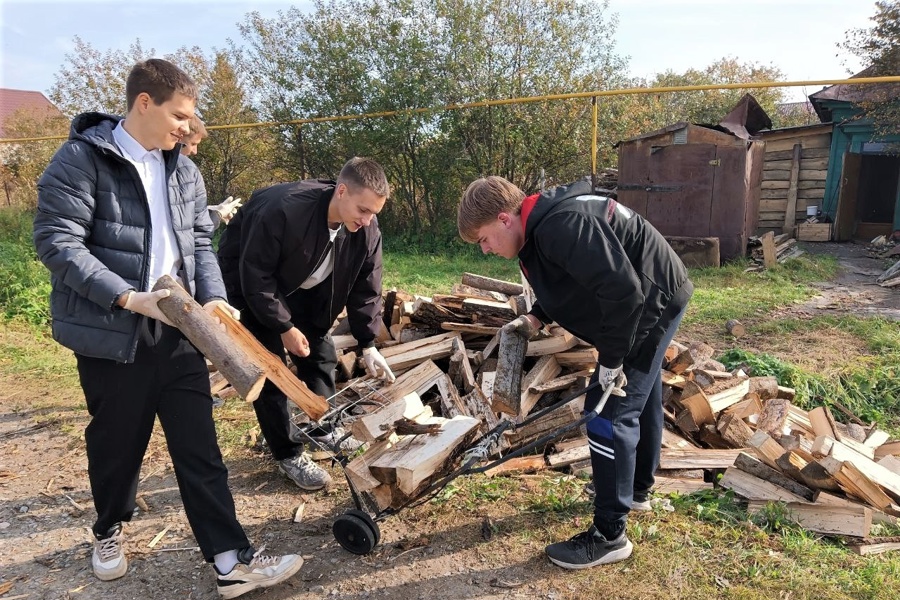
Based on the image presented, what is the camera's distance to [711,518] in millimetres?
3096

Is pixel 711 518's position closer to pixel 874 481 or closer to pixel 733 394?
pixel 874 481

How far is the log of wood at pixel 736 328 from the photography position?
6.23m

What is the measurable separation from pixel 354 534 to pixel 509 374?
1.48m

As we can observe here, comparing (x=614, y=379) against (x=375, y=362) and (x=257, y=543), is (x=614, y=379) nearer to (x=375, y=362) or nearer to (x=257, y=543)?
(x=375, y=362)

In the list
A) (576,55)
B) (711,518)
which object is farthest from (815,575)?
(576,55)

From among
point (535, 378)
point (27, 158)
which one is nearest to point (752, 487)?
point (535, 378)

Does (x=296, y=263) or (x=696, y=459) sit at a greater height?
(x=296, y=263)

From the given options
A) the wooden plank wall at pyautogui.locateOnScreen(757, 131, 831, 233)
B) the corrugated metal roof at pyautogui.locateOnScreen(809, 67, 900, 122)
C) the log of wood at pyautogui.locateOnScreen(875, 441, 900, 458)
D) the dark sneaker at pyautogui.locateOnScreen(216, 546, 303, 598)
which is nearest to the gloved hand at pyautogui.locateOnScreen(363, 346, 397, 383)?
the dark sneaker at pyautogui.locateOnScreen(216, 546, 303, 598)

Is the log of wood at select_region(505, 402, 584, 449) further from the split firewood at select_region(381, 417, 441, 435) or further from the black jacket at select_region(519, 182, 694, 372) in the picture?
the black jacket at select_region(519, 182, 694, 372)

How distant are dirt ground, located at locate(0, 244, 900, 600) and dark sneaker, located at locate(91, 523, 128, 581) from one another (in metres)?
0.05

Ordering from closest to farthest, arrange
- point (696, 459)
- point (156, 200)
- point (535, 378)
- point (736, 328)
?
point (156, 200), point (696, 459), point (535, 378), point (736, 328)

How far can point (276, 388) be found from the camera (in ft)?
11.1

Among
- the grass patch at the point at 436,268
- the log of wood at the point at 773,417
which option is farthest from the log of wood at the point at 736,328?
the grass patch at the point at 436,268

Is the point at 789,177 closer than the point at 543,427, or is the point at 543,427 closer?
the point at 543,427
